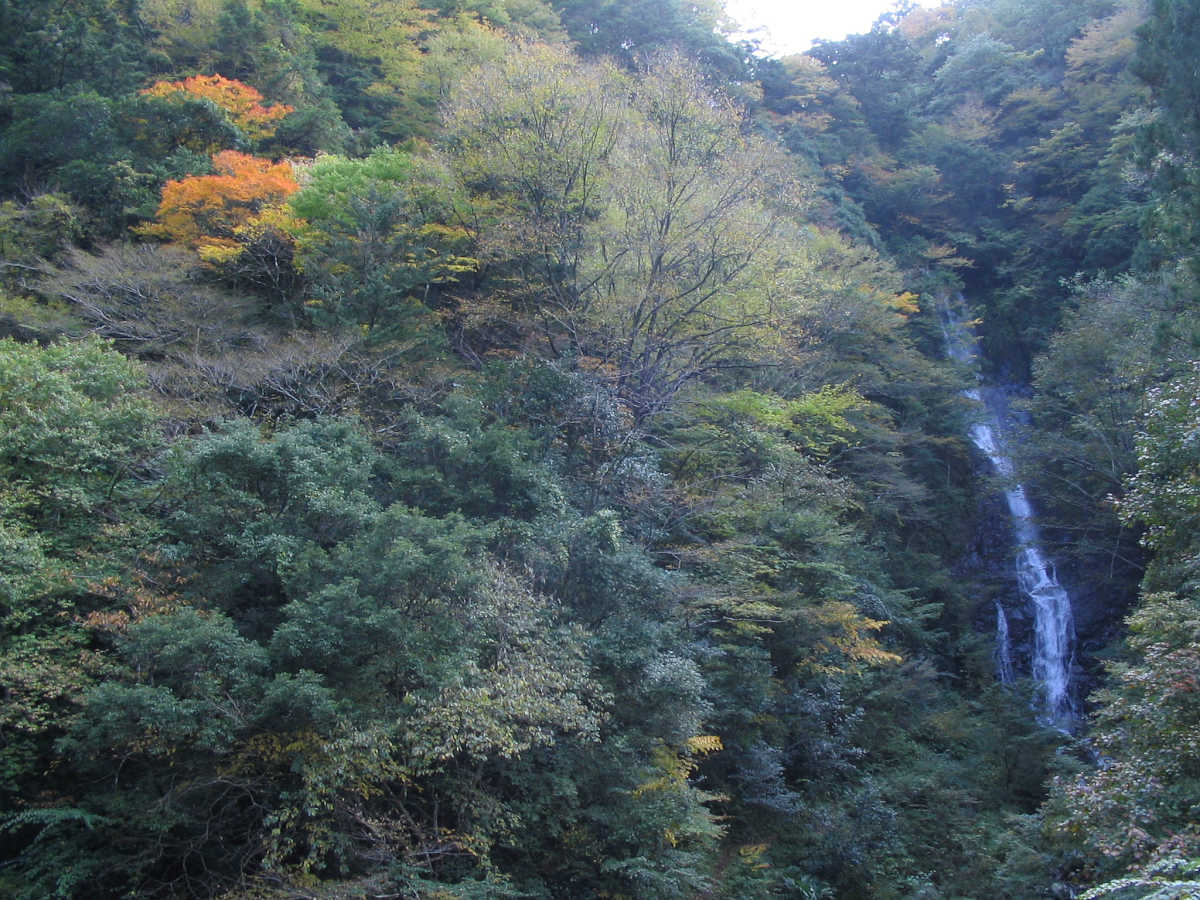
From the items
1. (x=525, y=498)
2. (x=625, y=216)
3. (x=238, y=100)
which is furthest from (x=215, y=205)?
Result: (x=525, y=498)

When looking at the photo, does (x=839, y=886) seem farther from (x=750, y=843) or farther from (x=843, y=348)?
(x=843, y=348)

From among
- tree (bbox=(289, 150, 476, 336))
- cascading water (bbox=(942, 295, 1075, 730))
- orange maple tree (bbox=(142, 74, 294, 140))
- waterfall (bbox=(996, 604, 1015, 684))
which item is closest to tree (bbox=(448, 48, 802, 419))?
tree (bbox=(289, 150, 476, 336))

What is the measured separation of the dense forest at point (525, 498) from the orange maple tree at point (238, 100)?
11 cm

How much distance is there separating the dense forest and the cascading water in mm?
311

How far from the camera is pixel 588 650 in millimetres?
9094

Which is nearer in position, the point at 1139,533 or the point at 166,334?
the point at 166,334

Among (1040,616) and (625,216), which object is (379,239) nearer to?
(625,216)

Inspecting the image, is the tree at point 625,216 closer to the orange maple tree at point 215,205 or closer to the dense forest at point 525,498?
the dense forest at point 525,498

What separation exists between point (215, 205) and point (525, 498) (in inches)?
378

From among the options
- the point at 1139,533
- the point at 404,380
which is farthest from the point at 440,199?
the point at 1139,533

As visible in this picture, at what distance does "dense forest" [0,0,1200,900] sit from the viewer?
7.31m

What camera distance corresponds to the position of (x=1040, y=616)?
20141 mm

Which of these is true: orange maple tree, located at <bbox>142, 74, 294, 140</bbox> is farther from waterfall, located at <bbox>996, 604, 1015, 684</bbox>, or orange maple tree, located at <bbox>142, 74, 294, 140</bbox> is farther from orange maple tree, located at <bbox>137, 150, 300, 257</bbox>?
waterfall, located at <bbox>996, 604, 1015, 684</bbox>

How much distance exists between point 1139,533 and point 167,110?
23832mm
